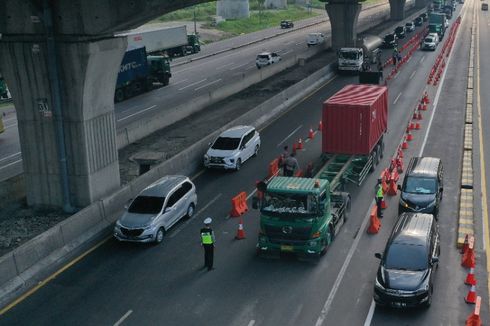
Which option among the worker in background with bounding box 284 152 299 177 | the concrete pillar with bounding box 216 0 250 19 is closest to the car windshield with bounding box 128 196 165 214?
the worker in background with bounding box 284 152 299 177

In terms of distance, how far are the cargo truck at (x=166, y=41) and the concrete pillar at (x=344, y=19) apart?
19.8 m

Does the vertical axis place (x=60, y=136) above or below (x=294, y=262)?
above

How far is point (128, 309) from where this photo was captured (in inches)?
686

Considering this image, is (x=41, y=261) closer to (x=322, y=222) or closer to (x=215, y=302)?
(x=215, y=302)

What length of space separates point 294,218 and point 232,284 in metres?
2.98

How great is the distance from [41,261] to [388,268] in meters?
11.5

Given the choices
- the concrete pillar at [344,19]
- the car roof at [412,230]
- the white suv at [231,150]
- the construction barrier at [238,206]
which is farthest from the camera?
the concrete pillar at [344,19]

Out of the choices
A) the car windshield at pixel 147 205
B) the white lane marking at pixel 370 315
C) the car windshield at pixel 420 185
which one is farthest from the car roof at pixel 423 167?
the car windshield at pixel 147 205

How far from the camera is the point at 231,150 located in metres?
30.5

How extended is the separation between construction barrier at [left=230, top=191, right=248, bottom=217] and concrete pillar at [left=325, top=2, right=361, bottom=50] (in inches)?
1954

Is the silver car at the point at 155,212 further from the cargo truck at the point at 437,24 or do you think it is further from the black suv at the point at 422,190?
the cargo truck at the point at 437,24

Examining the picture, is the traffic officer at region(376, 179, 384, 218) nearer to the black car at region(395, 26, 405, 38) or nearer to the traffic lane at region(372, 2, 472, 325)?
the traffic lane at region(372, 2, 472, 325)

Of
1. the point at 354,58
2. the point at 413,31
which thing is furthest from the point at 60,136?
the point at 413,31

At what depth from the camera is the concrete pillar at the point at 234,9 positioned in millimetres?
132625
